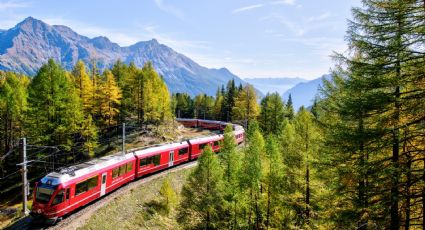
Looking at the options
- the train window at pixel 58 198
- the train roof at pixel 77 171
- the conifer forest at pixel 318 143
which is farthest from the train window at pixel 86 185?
the conifer forest at pixel 318 143

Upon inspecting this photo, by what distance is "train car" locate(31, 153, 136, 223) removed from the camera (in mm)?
19109

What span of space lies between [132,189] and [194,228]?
21.6ft

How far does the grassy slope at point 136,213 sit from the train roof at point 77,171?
2.99 metres

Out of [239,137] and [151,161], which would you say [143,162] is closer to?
[151,161]

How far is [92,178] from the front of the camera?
22.5 metres

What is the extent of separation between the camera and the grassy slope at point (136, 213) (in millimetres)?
21325

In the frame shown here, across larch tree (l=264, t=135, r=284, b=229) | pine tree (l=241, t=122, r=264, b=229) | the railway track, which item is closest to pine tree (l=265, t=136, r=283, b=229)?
larch tree (l=264, t=135, r=284, b=229)

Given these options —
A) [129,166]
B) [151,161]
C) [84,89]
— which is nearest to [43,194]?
[129,166]

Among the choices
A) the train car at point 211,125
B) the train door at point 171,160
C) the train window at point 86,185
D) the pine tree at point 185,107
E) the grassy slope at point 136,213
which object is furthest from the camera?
the pine tree at point 185,107

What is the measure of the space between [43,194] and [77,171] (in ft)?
8.42

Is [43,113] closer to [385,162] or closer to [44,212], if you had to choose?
[44,212]

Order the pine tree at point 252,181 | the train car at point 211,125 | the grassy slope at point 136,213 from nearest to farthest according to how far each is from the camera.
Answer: the pine tree at point 252,181 → the grassy slope at point 136,213 → the train car at point 211,125

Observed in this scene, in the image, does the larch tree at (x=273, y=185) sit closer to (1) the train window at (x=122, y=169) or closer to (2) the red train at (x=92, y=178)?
(2) the red train at (x=92, y=178)

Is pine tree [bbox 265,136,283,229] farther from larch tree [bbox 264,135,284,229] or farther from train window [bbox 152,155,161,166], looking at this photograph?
train window [bbox 152,155,161,166]
